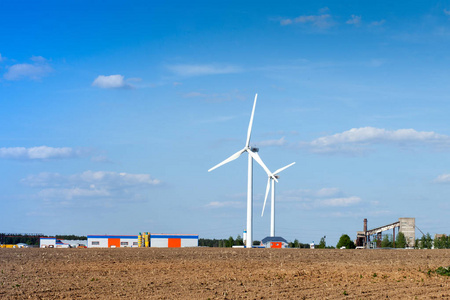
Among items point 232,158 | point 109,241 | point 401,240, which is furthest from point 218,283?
point 109,241

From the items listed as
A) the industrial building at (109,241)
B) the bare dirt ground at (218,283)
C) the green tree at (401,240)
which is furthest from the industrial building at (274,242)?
the bare dirt ground at (218,283)

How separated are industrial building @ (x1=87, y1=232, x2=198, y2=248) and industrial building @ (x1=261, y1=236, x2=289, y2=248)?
22.6m

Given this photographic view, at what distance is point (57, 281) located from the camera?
1586 inches

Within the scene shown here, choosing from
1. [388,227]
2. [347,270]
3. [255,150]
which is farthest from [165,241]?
[347,270]

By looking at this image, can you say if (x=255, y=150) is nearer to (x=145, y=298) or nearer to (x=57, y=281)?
(x=57, y=281)

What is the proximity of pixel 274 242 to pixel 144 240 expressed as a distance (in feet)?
117

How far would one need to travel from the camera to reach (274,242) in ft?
479

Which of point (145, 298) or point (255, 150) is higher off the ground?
point (255, 150)

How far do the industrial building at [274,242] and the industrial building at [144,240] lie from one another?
2256 centimetres

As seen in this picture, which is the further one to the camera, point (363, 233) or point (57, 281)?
point (363, 233)

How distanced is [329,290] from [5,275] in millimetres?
26420

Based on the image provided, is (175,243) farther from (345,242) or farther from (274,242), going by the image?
(345,242)

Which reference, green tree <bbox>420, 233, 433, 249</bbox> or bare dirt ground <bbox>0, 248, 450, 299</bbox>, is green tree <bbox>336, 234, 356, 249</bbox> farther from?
bare dirt ground <bbox>0, 248, 450, 299</bbox>

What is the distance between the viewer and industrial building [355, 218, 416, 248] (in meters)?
151
